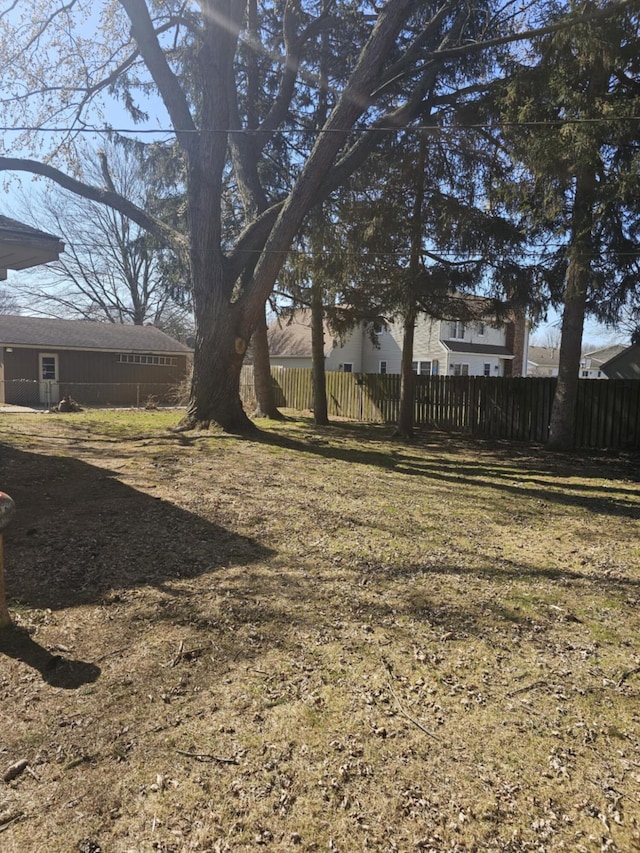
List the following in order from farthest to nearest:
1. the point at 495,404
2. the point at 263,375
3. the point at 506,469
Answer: the point at 263,375, the point at 495,404, the point at 506,469

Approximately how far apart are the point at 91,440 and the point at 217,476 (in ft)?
15.2

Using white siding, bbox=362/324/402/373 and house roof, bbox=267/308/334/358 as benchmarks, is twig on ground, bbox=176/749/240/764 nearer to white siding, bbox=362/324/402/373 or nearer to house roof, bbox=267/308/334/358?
house roof, bbox=267/308/334/358

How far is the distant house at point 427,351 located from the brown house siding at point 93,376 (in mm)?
6561

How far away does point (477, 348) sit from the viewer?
97.9ft

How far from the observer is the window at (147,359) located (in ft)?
84.1

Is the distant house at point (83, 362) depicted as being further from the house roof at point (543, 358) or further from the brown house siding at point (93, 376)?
the house roof at point (543, 358)

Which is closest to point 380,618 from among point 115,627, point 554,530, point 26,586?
point 115,627

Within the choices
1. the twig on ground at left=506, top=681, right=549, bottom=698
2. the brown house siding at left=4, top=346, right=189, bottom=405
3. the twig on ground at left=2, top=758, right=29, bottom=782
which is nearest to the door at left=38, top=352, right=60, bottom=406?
the brown house siding at left=4, top=346, right=189, bottom=405

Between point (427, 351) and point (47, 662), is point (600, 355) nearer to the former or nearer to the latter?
point (427, 351)

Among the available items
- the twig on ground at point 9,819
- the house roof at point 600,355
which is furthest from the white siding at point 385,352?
the twig on ground at point 9,819

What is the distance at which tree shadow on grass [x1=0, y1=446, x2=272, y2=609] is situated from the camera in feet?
13.3

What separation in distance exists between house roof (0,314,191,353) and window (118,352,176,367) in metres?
0.41

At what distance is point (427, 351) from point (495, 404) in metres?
14.8

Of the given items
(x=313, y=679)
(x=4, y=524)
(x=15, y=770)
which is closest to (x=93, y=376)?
(x=4, y=524)
